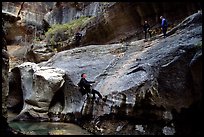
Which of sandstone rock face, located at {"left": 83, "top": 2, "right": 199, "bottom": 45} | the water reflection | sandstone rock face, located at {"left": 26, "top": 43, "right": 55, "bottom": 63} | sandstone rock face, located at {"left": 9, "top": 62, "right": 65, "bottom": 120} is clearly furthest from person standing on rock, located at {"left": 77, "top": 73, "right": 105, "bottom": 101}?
sandstone rock face, located at {"left": 26, "top": 43, "right": 55, "bottom": 63}

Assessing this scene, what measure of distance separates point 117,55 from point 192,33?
6.26 meters

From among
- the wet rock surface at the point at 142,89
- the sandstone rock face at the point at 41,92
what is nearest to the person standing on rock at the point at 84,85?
the wet rock surface at the point at 142,89

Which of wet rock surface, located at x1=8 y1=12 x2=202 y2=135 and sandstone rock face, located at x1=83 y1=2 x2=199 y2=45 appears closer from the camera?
wet rock surface, located at x1=8 y1=12 x2=202 y2=135

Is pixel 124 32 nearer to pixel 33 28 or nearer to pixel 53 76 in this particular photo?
pixel 53 76

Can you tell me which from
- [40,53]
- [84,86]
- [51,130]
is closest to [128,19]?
Result: [40,53]

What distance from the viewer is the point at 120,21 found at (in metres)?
27.2

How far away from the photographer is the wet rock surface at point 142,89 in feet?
31.7

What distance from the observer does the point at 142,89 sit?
11.2 metres

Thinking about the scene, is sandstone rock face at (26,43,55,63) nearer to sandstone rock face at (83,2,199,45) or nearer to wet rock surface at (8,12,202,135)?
sandstone rock face at (83,2,199,45)

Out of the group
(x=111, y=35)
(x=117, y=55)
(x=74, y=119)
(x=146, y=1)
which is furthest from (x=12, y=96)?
(x=146, y=1)

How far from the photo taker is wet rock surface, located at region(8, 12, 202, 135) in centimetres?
966

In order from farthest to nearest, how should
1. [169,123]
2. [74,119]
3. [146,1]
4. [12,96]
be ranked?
[146,1] → [12,96] → [74,119] → [169,123]

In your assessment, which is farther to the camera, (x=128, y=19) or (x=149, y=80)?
(x=128, y=19)

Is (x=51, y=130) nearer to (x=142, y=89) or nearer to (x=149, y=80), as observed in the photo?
(x=142, y=89)
